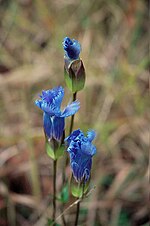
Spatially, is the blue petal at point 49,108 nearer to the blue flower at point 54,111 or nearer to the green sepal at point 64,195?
the blue flower at point 54,111

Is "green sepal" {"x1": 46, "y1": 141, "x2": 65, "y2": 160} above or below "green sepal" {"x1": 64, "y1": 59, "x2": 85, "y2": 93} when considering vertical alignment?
below

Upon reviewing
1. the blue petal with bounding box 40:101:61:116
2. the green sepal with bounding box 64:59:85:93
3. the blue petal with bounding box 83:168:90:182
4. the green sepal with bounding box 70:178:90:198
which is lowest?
the green sepal with bounding box 70:178:90:198

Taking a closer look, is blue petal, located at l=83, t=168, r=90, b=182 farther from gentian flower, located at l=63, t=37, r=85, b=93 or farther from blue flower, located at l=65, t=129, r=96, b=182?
gentian flower, located at l=63, t=37, r=85, b=93

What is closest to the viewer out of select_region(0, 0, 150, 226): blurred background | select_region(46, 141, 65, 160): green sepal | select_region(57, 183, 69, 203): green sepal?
select_region(46, 141, 65, 160): green sepal

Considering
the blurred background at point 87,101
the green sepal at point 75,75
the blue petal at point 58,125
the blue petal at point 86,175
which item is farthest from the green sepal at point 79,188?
the blurred background at point 87,101

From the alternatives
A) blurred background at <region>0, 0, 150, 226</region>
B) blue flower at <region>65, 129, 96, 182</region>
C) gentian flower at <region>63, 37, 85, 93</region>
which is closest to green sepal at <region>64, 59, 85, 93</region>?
gentian flower at <region>63, 37, 85, 93</region>

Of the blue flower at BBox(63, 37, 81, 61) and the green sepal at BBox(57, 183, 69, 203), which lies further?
the green sepal at BBox(57, 183, 69, 203)
